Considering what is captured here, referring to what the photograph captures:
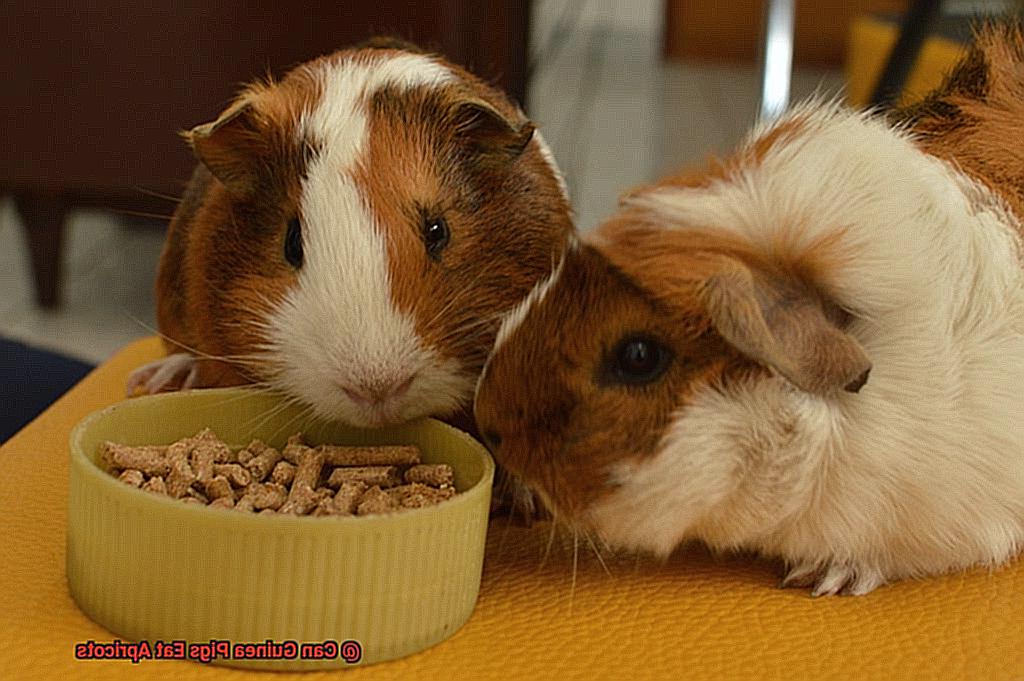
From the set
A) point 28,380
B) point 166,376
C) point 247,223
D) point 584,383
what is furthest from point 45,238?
point 584,383

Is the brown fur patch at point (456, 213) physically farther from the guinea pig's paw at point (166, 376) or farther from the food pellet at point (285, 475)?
the guinea pig's paw at point (166, 376)

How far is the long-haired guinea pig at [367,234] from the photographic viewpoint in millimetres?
1100

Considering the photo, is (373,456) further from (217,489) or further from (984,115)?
(984,115)

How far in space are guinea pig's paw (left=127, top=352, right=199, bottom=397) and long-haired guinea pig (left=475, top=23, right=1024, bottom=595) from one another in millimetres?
590

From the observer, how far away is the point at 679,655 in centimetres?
104

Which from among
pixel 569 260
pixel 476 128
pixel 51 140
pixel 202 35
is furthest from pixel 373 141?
pixel 51 140

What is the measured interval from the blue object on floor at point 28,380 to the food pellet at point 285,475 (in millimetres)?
817

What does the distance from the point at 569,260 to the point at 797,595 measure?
345 mm

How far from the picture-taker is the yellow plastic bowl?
95 centimetres

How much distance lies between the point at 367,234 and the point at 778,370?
36 cm

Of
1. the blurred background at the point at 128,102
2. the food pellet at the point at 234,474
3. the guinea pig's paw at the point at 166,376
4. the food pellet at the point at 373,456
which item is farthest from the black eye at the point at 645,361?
the blurred background at the point at 128,102

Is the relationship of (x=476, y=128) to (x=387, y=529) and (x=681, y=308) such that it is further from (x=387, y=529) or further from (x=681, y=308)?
(x=387, y=529)

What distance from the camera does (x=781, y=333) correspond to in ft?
3.16

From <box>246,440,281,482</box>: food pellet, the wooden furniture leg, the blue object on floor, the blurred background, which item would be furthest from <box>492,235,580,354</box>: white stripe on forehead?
the wooden furniture leg
